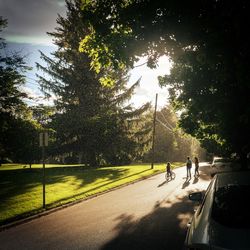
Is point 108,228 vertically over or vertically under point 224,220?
under

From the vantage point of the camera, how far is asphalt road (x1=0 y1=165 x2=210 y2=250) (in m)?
8.25

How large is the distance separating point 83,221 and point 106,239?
254 cm

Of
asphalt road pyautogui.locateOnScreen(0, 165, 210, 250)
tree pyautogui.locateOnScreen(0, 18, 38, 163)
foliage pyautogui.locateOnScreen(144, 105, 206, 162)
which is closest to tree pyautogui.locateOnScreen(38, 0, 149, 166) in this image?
tree pyautogui.locateOnScreen(0, 18, 38, 163)

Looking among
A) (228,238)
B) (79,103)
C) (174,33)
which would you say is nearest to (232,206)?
(228,238)

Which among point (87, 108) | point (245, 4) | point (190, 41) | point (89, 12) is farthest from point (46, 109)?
point (245, 4)

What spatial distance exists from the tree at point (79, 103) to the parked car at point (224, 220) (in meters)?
32.2

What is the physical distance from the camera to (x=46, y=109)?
28031 mm

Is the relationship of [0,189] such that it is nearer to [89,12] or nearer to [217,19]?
[89,12]

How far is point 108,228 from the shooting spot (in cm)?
984

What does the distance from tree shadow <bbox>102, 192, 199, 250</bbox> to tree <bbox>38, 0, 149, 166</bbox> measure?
2496cm

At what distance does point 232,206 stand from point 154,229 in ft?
19.1

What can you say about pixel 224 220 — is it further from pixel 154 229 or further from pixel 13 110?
pixel 13 110

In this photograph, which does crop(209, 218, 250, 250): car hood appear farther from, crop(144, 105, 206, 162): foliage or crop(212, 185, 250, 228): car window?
crop(144, 105, 206, 162): foliage

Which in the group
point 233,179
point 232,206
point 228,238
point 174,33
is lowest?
point 228,238
